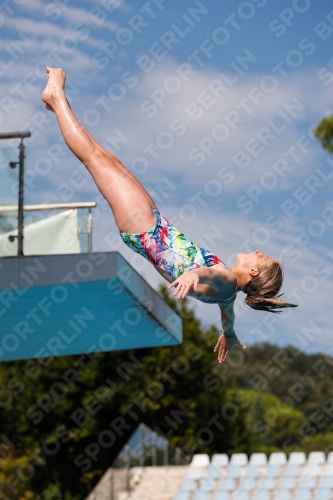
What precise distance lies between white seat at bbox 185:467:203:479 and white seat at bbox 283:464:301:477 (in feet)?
6.25

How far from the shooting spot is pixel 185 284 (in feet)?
12.8

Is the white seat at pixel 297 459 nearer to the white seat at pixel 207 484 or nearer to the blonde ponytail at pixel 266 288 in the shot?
the white seat at pixel 207 484

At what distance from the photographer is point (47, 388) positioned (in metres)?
23.5

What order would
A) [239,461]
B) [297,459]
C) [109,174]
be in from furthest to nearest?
1. [239,461]
2. [297,459]
3. [109,174]

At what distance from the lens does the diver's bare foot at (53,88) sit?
5.04m

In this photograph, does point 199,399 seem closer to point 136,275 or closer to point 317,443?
point 317,443

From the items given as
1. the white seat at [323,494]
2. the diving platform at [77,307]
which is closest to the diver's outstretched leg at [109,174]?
the diving platform at [77,307]

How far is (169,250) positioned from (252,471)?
11.1 m

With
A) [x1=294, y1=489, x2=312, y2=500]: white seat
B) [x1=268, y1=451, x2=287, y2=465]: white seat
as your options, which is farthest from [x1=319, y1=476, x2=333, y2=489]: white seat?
[x1=268, y1=451, x2=287, y2=465]: white seat

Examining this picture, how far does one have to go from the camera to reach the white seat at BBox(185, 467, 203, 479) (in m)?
15.7

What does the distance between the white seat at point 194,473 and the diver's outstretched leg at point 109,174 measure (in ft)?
38.6

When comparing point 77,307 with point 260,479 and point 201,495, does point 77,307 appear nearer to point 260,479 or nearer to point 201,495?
point 201,495

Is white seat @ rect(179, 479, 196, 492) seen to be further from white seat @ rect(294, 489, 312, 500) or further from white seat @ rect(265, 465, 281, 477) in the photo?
white seat @ rect(294, 489, 312, 500)

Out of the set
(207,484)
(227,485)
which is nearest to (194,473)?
(207,484)
